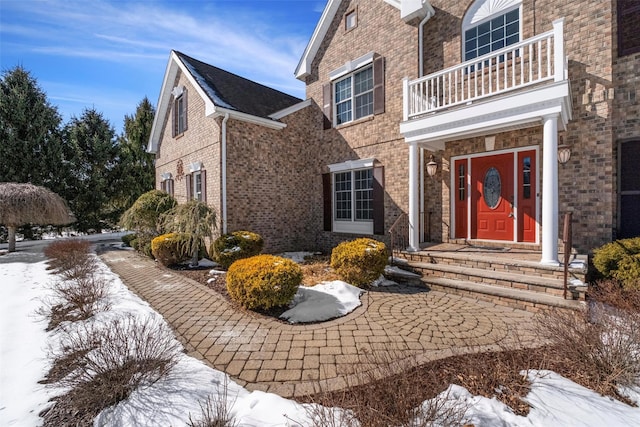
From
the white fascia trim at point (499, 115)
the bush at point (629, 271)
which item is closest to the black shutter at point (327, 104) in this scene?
the white fascia trim at point (499, 115)

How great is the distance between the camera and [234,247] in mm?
7988

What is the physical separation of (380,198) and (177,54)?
391 inches

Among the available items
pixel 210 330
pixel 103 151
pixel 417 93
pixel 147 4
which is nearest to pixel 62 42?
pixel 147 4

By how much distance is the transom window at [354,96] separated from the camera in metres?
9.45

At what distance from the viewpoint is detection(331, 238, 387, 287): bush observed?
596 cm

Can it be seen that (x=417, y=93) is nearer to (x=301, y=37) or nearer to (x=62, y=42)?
(x=301, y=37)

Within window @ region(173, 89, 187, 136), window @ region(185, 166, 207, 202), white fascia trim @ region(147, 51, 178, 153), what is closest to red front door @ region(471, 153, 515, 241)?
window @ region(185, 166, 207, 202)

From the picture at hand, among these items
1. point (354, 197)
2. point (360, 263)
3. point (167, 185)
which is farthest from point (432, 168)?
point (167, 185)

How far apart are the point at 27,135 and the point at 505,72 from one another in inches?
907

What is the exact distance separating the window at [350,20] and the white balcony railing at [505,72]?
3.90m

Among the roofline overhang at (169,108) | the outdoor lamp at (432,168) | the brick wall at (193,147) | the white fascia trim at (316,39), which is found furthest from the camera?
the white fascia trim at (316,39)

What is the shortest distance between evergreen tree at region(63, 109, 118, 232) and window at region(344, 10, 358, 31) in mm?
17657

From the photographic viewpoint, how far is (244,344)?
12.4 ft

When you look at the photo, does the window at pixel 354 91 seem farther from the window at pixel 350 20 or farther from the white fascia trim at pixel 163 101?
the white fascia trim at pixel 163 101
